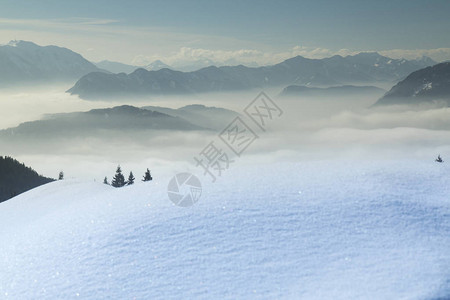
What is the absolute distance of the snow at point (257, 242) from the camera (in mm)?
11766

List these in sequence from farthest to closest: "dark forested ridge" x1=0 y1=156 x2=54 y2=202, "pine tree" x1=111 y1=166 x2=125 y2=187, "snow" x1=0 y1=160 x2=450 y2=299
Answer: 1. "dark forested ridge" x1=0 y1=156 x2=54 y2=202
2. "pine tree" x1=111 y1=166 x2=125 y2=187
3. "snow" x1=0 y1=160 x2=450 y2=299

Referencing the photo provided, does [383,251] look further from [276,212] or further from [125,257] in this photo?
[125,257]

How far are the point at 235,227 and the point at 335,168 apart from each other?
8005 mm

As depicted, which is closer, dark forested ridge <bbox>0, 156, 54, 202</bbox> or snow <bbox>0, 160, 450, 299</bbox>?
snow <bbox>0, 160, 450, 299</bbox>

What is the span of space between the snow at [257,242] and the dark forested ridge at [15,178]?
315 ft

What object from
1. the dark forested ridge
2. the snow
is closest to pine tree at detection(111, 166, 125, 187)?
the dark forested ridge

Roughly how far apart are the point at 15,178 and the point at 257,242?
368 ft

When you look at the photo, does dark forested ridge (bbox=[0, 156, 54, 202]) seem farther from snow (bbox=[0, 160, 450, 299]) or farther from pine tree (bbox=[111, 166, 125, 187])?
snow (bbox=[0, 160, 450, 299])

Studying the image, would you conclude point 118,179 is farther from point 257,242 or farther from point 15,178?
point 257,242

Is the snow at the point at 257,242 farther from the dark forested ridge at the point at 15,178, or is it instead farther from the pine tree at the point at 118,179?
the dark forested ridge at the point at 15,178

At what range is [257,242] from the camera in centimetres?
1366

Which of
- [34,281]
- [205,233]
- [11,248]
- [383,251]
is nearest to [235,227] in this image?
[205,233]

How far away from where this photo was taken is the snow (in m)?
11.8

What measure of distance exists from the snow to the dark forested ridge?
315 ft
